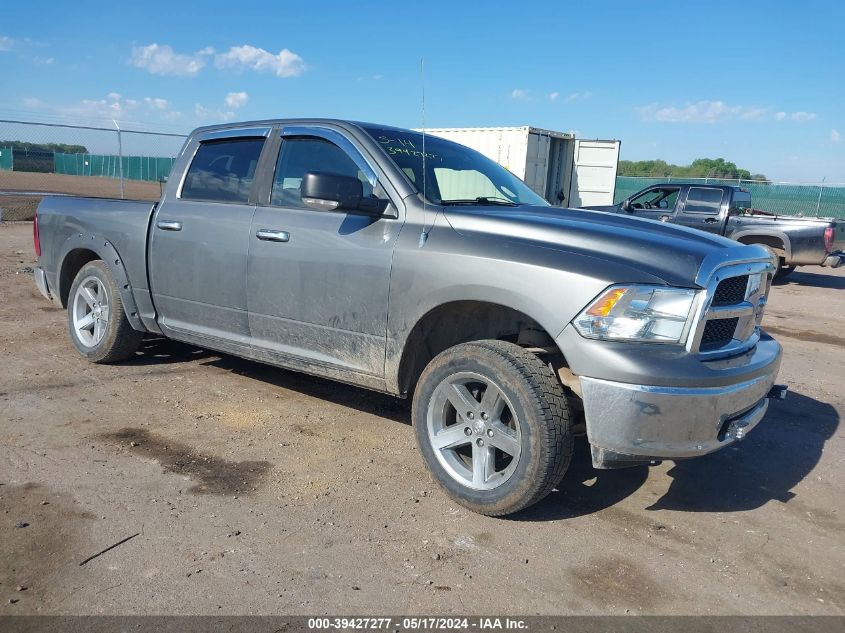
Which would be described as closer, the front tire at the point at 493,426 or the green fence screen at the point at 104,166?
the front tire at the point at 493,426

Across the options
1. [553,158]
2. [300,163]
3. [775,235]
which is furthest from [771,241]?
[300,163]

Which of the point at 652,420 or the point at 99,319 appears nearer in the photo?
the point at 652,420

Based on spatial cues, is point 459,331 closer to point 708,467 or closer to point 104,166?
point 708,467

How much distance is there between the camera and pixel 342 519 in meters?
3.31

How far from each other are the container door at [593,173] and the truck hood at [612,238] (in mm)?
15236

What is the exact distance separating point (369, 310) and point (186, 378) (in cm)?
230

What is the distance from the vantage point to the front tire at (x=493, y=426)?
10.4 feet

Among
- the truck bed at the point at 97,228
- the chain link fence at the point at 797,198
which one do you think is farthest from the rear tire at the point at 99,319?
the chain link fence at the point at 797,198

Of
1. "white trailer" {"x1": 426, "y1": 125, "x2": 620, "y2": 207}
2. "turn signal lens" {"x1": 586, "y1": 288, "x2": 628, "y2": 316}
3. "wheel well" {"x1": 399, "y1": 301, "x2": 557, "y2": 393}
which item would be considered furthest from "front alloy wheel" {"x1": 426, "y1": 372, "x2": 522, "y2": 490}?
"white trailer" {"x1": 426, "y1": 125, "x2": 620, "y2": 207}

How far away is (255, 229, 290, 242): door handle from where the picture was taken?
4.17 m

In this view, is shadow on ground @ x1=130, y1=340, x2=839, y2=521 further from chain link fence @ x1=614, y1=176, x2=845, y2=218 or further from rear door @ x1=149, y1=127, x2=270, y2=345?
chain link fence @ x1=614, y1=176, x2=845, y2=218

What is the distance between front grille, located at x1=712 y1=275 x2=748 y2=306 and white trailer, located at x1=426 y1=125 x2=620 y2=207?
44.7ft

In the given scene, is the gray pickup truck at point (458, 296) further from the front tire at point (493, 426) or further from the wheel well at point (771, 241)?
the wheel well at point (771, 241)

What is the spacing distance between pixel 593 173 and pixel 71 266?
15346 mm
